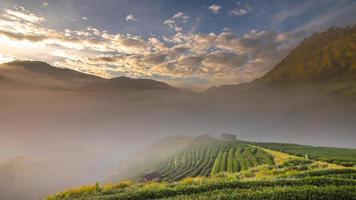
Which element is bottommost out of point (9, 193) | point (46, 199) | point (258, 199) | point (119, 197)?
point (9, 193)

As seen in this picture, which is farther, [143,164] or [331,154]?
[143,164]

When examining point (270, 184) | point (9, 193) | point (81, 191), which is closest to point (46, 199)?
point (81, 191)

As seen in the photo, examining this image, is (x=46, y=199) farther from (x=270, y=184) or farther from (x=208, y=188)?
(x=270, y=184)

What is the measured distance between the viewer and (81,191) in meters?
39.7

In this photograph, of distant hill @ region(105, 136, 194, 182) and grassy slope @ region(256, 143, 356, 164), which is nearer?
grassy slope @ region(256, 143, 356, 164)

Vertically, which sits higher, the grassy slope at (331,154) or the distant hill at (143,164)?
the grassy slope at (331,154)

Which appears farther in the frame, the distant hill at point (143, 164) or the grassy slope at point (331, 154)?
the distant hill at point (143, 164)

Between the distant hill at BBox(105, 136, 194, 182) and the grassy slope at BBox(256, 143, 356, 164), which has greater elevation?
the grassy slope at BBox(256, 143, 356, 164)

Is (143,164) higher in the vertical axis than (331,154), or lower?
lower

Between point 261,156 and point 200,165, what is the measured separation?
1625 cm

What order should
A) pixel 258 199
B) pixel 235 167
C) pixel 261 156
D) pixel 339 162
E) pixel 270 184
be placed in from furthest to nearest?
pixel 261 156 < pixel 235 167 < pixel 339 162 < pixel 270 184 < pixel 258 199

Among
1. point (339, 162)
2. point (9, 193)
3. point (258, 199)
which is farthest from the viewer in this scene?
point (9, 193)

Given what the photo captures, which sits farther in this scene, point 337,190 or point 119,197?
point 119,197

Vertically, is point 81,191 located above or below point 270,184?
below
